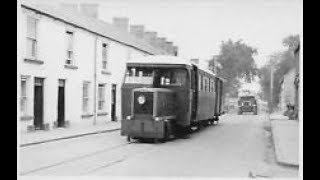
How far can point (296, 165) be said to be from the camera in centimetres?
1139

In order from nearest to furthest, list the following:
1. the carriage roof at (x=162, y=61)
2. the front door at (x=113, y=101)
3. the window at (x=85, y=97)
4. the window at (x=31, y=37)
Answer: the carriage roof at (x=162, y=61) < the window at (x=31, y=37) < the window at (x=85, y=97) < the front door at (x=113, y=101)

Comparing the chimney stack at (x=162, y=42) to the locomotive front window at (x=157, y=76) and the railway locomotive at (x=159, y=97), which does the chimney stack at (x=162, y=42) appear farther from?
the locomotive front window at (x=157, y=76)

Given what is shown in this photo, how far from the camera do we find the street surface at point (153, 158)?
10727 mm

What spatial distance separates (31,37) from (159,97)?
20.0 ft

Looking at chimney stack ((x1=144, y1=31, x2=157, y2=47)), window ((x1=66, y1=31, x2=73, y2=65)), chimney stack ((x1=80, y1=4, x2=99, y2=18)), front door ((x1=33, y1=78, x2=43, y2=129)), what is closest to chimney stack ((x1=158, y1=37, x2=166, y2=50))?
chimney stack ((x1=144, y1=31, x2=157, y2=47))

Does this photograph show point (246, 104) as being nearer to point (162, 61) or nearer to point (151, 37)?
point (151, 37)

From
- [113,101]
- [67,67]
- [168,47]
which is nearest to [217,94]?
[113,101]

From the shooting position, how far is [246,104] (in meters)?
48.4

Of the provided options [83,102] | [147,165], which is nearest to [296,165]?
[147,165]

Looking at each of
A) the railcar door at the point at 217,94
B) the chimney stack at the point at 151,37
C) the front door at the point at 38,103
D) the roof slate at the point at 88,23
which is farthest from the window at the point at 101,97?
the chimney stack at the point at 151,37

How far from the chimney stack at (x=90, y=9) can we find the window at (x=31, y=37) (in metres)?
8.26
